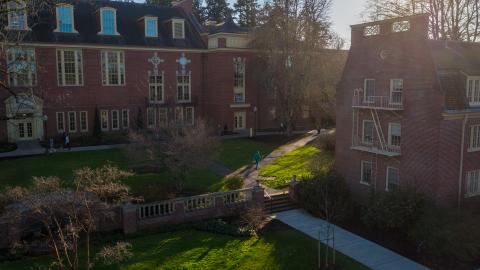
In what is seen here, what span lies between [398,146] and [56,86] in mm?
30494

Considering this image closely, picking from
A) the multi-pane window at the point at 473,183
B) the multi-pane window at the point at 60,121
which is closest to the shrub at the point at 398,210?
the multi-pane window at the point at 473,183

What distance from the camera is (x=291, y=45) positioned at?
133 feet

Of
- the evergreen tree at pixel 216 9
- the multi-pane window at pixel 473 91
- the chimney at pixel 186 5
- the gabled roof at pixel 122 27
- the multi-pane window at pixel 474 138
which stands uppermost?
the evergreen tree at pixel 216 9

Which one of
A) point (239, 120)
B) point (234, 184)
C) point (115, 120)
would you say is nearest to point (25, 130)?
point (115, 120)

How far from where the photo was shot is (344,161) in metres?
24.6

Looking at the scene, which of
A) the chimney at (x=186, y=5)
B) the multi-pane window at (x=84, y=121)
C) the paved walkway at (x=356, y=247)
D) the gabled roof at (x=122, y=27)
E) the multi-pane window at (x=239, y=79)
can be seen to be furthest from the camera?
the chimney at (x=186, y=5)

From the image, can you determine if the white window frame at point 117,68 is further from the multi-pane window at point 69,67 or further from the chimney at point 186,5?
the chimney at point 186,5

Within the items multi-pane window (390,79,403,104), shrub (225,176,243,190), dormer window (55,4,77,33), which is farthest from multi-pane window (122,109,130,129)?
multi-pane window (390,79,403,104)

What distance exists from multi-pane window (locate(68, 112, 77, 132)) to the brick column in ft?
75.2

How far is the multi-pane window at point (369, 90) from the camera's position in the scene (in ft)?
74.9

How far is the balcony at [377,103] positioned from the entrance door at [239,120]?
77.7 feet

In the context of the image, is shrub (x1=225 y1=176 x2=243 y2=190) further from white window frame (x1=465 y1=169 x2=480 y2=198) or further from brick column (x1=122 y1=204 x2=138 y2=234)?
white window frame (x1=465 y1=169 x2=480 y2=198)

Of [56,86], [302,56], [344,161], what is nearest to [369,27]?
A: [344,161]

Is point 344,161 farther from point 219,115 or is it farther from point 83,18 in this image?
point 83,18
